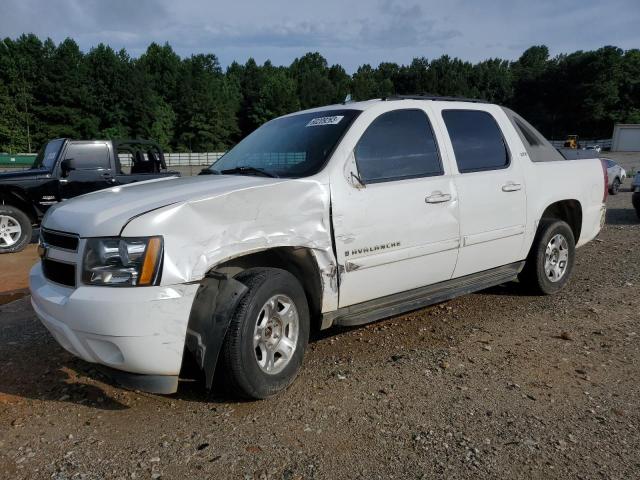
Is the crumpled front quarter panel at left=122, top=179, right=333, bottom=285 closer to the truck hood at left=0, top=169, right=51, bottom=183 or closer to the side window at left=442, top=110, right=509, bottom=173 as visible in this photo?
the side window at left=442, top=110, right=509, bottom=173

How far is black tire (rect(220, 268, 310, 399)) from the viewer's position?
302cm

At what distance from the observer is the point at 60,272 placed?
→ 3100 millimetres

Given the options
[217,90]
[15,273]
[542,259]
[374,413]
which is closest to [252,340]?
[374,413]

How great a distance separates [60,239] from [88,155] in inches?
267

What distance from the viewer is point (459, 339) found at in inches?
171

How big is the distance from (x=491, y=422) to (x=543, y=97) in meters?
112

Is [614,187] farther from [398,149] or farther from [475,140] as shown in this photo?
[398,149]

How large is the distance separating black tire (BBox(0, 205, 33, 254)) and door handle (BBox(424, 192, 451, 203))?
7541 mm

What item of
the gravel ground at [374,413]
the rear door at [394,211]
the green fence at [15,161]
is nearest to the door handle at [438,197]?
the rear door at [394,211]

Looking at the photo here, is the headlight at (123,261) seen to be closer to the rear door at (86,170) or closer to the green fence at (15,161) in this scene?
the rear door at (86,170)

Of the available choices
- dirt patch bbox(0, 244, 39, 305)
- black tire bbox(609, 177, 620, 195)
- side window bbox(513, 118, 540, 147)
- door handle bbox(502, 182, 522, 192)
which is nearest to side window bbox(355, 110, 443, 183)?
door handle bbox(502, 182, 522, 192)

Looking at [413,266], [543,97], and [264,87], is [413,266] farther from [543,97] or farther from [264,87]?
[543,97]

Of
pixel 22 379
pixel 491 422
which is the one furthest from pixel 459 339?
pixel 22 379

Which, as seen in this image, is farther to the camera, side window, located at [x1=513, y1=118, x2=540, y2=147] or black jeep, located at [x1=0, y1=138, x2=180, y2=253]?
black jeep, located at [x1=0, y1=138, x2=180, y2=253]
